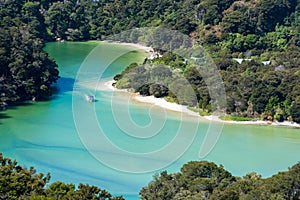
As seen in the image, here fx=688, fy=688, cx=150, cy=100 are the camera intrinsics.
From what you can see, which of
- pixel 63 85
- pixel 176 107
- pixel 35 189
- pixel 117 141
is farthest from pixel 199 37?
pixel 35 189

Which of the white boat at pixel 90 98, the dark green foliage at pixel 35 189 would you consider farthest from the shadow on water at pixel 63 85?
the dark green foliage at pixel 35 189

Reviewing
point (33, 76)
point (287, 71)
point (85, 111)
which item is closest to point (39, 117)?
point (85, 111)

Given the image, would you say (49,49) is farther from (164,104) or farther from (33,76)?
(164,104)

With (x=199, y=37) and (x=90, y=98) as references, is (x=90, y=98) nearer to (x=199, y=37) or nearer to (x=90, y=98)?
(x=90, y=98)

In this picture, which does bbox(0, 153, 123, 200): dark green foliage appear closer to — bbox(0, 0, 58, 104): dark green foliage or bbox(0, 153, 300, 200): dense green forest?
bbox(0, 153, 300, 200): dense green forest

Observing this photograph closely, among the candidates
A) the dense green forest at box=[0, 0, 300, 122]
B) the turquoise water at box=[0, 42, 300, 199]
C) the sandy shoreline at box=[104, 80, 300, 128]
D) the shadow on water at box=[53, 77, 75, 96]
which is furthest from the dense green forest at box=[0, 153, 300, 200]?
the shadow on water at box=[53, 77, 75, 96]
